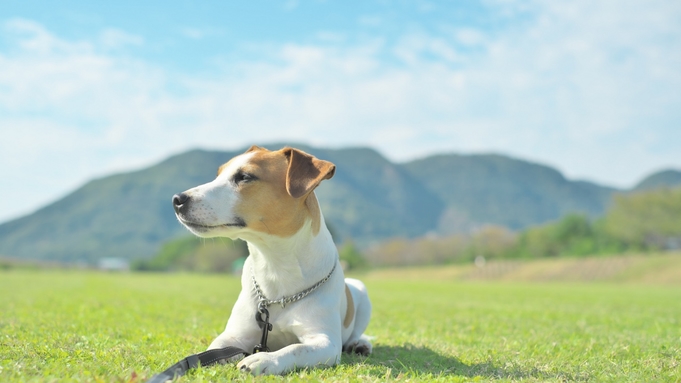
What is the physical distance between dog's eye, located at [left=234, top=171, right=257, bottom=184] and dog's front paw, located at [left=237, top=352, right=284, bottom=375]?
1361 millimetres

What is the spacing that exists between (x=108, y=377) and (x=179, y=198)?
1.35 meters

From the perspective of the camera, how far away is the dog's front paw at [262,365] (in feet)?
12.9

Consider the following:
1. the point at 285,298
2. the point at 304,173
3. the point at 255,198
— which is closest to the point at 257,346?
the point at 285,298

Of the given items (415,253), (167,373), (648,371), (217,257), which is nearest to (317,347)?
(167,373)

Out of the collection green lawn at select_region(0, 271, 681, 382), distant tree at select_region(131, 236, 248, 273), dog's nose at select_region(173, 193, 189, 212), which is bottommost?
distant tree at select_region(131, 236, 248, 273)

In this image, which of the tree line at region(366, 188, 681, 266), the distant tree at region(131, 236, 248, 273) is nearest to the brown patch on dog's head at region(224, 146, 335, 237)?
the distant tree at region(131, 236, 248, 273)

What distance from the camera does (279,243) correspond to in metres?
4.63

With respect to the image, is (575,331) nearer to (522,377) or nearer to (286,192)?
(522,377)

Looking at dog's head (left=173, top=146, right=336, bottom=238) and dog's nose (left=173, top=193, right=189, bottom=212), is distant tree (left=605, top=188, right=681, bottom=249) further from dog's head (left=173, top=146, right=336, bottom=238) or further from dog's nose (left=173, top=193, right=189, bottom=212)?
dog's nose (left=173, top=193, right=189, bottom=212)

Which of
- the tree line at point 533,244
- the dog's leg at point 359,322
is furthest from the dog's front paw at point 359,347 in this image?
the tree line at point 533,244

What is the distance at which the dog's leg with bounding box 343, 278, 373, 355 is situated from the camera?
18.1 feet

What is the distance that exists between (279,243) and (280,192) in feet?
1.41

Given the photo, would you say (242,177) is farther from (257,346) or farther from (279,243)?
(257,346)

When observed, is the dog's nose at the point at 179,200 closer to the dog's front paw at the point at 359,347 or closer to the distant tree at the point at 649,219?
the dog's front paw at the point at 359,347
